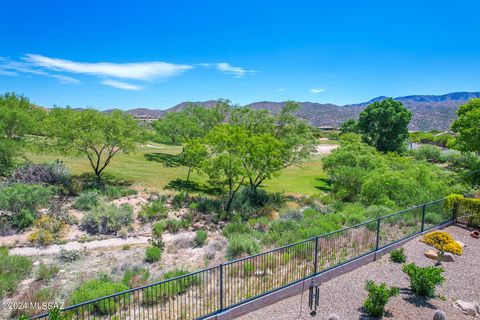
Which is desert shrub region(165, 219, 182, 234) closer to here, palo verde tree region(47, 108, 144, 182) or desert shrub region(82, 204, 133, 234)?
desert shrub region(82, 204, 133, 234)

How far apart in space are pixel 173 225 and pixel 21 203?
8.93 meters

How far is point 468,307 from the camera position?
8734 mm

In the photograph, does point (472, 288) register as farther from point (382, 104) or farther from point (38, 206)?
point (382, 104)

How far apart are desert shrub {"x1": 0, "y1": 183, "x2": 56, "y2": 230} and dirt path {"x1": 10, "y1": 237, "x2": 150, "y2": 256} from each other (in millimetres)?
2895

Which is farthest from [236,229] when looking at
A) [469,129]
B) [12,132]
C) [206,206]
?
[12,132]

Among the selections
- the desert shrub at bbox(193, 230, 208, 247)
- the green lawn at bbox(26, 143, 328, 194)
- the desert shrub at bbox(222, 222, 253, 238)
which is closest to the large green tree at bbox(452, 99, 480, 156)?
the green lawn at bbox(26, 143, 328, 194)

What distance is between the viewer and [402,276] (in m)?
10.6

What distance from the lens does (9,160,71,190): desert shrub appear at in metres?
24.3

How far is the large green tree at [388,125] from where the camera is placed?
5494 cm

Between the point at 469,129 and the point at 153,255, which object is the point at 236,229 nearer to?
the point at 153,255

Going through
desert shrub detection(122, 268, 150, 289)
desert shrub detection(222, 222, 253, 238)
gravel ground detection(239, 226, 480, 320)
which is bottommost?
desert shrub detection(222, 222, 253, 238)

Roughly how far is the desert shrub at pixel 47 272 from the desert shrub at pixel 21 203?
21.5ft

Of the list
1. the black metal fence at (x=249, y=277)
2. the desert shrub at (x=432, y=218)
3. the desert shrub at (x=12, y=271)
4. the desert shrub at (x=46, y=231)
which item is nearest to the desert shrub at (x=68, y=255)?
the desert shrub at (x=12, y=271)

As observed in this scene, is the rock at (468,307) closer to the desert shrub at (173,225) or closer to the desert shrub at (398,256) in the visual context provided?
the desert shrub at (398,256)
